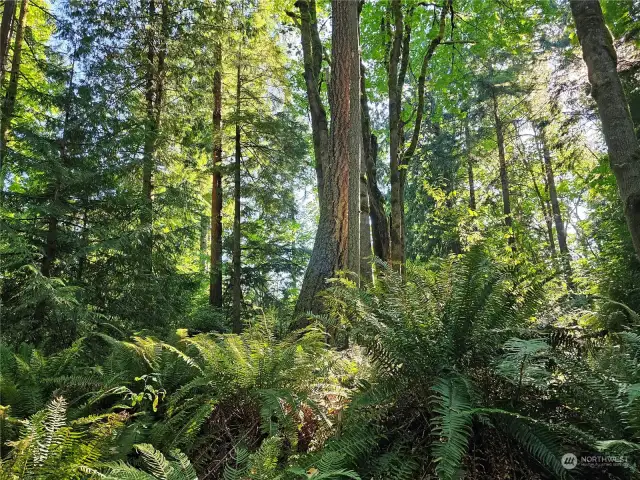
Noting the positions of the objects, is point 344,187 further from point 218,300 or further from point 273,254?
point 273,254

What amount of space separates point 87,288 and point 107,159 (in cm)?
211

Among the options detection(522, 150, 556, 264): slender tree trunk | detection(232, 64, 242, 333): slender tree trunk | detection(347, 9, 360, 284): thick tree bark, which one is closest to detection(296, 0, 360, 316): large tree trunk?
detection(347, 9, 360, 284): thick tree bark

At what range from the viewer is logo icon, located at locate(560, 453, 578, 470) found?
5.53 feet

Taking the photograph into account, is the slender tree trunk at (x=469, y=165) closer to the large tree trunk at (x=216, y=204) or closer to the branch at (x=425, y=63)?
the branch at (x=425, y=63)

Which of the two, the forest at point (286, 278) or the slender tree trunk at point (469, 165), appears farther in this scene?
the slender tree trunk at point (469, 165)

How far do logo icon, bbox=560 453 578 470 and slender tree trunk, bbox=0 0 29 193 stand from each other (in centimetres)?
638

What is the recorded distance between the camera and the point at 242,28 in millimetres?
9305

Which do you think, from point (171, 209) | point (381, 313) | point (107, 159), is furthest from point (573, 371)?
point (171, 209)

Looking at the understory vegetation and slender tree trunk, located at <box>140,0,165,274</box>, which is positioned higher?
slender tree trunk, located at <box>140,0,165,274</box>

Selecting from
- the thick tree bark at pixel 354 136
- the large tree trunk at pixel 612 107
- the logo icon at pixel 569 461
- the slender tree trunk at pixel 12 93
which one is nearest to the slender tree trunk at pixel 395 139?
the thick tree bark at pixel 354 136

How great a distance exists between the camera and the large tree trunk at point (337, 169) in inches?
208

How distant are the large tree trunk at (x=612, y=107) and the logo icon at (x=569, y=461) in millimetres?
2592

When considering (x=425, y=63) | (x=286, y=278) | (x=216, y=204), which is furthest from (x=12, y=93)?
(x=286, y=278)

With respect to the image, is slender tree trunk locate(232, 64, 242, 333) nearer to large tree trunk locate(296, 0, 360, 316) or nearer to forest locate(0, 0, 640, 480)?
forest locate(0, 0, 640, 480)
